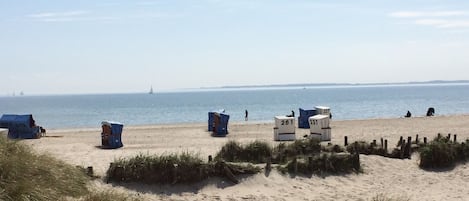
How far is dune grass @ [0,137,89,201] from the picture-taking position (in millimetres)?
8133

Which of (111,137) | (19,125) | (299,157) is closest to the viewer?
(299,157)

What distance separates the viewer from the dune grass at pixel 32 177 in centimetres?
813

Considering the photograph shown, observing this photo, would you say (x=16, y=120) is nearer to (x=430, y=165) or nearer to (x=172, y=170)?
(x=172, y=170)

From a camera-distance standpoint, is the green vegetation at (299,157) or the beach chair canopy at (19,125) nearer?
the green vegetation at (299,157)

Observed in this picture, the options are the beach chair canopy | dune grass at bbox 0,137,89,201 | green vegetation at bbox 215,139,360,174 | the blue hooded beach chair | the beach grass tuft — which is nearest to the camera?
dune grass at bbox 0,137,89,201

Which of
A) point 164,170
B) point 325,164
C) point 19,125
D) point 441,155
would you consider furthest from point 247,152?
point 19,125

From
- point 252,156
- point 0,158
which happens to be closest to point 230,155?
point 252,156

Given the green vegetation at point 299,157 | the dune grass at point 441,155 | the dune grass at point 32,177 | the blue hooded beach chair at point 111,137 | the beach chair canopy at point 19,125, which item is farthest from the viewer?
the beach chair canopy at point 19,125

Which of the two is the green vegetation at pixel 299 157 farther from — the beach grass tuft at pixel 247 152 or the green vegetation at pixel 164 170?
the green vegetation at pixel 164 170

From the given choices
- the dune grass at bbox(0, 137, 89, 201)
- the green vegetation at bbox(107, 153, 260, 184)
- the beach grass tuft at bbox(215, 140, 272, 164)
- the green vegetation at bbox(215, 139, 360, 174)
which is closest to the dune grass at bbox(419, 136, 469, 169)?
the green vegetation at bbox(215, 139, 360, 174)

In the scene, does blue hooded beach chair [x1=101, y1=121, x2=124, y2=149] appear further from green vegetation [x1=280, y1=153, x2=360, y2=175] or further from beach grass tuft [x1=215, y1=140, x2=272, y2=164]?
green vegetation [x1=280, y1=153, x2=360, y2=175]

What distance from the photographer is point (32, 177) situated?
357 inches

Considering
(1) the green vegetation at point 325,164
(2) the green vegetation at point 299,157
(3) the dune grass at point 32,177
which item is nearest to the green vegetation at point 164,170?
(2) the green vegetation at point 299,157

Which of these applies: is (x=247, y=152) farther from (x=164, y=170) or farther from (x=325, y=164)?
(x=164, y=170)
